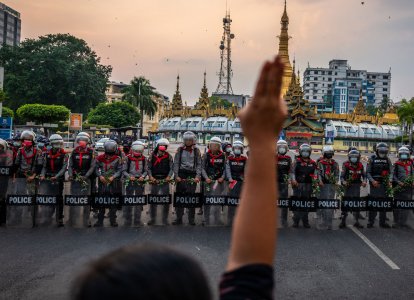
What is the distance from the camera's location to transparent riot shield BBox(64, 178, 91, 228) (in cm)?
1029

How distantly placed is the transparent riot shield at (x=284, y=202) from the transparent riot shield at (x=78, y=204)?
4.51 m

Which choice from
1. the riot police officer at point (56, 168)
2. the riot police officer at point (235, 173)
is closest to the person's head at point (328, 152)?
the riot police officer at point (235, 173)

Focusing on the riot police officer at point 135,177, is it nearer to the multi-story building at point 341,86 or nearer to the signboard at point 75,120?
the signboard at point 75,120

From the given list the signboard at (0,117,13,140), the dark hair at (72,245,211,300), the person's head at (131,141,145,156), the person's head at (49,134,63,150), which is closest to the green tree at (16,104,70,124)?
the signboard at (0,117,13,140)

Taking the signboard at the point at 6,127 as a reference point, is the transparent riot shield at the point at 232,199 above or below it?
below

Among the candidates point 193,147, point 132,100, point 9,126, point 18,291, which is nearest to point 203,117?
point 132,100

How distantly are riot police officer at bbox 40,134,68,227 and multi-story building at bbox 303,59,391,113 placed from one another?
136384 mm

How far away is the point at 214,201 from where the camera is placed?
10.9 meters

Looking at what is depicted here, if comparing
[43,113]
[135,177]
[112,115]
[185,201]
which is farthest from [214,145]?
[112,115]

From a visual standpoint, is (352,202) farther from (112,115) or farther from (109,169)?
(112,115)

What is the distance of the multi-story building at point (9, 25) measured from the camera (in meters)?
130

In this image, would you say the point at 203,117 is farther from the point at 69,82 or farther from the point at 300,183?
the point at 300,183

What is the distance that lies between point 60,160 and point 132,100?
224 feet

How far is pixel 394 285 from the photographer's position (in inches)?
245
